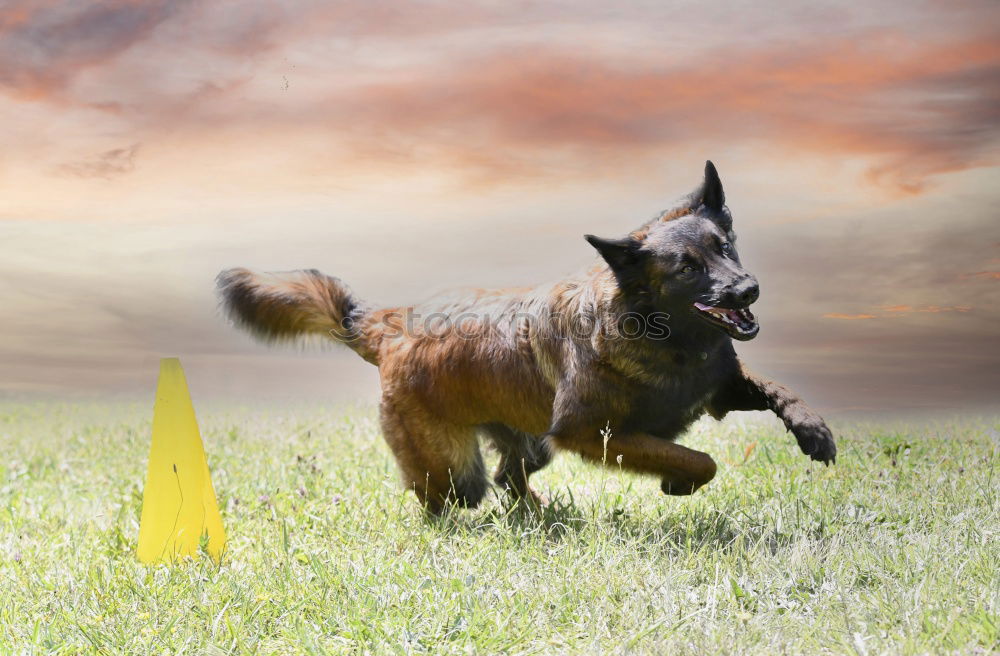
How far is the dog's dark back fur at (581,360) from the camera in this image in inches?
189

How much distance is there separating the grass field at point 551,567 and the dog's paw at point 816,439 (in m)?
0.44

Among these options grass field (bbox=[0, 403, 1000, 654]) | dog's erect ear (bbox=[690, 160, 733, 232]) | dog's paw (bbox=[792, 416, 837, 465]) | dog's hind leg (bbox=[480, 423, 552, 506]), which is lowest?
grass field (bbox=[0, 403, 1000, 654])

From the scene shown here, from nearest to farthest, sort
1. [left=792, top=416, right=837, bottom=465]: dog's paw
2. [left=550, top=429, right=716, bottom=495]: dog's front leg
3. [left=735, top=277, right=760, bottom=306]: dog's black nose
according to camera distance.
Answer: [left=735, top=277, right=760, bottom=306]: dog's black nose < [left=792, top=416, right=837, bottom=465]: dog's paw < [left=550, top=429, right=716, bottom=495]: dog's front leg

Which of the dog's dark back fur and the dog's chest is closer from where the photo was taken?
the dog's dark back fur

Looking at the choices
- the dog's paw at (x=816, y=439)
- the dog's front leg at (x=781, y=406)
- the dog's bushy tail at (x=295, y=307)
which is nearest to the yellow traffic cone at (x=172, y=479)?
the dog's bushy tail at (x=295, y=307)

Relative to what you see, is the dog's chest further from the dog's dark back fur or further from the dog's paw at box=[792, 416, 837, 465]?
the dog's paw at box=[792, 416, 837, 465]

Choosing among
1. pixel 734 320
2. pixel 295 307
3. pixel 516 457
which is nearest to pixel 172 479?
pixel 295 307

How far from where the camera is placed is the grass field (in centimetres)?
368

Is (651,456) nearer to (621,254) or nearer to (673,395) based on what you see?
(673,395)

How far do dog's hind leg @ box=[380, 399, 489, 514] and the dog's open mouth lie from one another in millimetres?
1803

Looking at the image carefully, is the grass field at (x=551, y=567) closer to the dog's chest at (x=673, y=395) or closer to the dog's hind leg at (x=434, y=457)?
the dog's hind leg at (x=434, y=457)

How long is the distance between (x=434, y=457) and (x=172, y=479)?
1550 mm

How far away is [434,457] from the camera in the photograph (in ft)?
18.6

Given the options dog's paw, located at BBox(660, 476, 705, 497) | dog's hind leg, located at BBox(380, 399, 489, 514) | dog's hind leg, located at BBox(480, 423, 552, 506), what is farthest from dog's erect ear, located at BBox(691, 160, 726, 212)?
dog's hind leg, located at BBox(380, 399, 489, 514)
